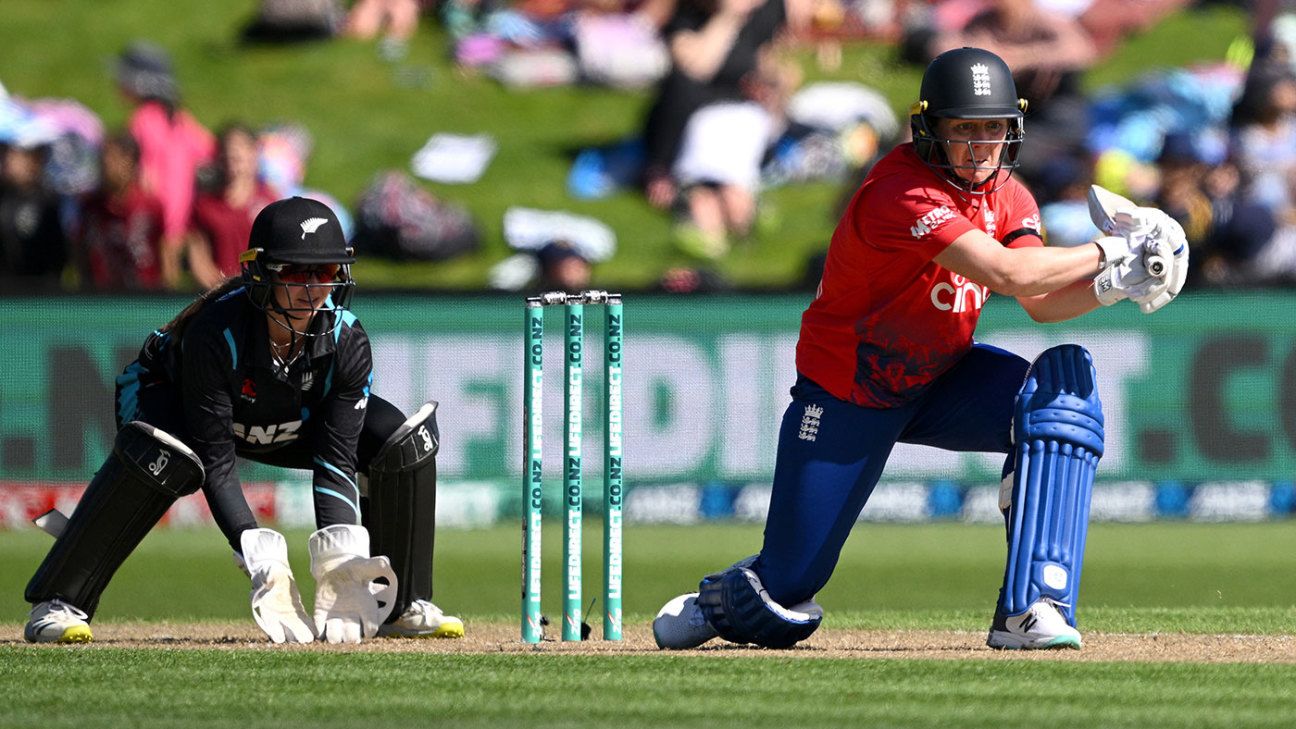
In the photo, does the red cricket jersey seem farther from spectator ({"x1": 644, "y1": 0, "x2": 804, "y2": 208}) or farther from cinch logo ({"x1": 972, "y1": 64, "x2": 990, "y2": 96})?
spectator ({"x1": 644, "y1": 0, "x2": 804, "y2": 208})

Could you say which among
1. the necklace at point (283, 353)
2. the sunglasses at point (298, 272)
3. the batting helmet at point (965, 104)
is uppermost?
the batting helmet at point (965, 104)

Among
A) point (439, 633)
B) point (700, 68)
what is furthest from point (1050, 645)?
point (700, 68)

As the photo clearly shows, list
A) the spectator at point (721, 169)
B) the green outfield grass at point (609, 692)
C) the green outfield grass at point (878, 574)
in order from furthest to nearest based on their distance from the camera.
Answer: the spectator at point (721, 169) < the green outfield grass at point (878, 574) < the green outfield grass at point (609, 692)

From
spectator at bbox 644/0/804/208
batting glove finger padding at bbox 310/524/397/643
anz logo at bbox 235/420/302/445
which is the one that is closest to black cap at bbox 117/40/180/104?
spectator at bbox 644/0/804/208

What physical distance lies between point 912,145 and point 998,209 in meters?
0.36

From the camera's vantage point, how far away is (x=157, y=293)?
505 inches

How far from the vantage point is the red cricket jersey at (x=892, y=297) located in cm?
662

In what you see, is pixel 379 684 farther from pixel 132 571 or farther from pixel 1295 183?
pixel 1295 183

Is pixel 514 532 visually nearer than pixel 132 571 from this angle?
No

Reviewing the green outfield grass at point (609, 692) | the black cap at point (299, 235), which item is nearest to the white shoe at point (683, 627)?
the green outfield grass at point (609, 692)

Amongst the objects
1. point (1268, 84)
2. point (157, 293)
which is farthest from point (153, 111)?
point (1268, 84)

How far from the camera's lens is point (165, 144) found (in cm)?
1497

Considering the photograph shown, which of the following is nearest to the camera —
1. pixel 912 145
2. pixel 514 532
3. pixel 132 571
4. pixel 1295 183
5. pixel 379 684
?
pixel 379 684

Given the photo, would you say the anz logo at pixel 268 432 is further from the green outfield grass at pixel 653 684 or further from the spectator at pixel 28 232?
the spectator at pixel 28 232
